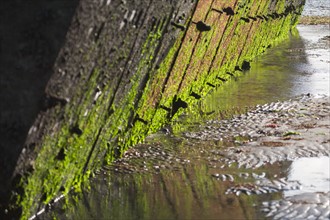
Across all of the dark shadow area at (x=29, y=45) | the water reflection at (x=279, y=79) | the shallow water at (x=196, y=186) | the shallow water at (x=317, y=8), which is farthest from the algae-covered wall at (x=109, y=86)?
the shallow water at (x=317, y=8)

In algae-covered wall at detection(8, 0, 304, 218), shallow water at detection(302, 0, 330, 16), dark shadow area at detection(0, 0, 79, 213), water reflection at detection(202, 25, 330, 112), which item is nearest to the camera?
dark shadow area at detection(0, 0, 79, 213)

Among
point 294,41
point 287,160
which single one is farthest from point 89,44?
point 294,41

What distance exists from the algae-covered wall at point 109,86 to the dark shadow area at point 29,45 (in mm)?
57

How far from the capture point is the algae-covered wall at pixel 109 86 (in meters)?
3.55

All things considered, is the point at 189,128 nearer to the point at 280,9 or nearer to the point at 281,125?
the point at 281,125

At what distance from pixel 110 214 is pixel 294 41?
51.2 ft

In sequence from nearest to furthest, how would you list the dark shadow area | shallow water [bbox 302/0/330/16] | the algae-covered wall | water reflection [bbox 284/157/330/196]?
the dark shadow area → the algae-covered wall → water reflection [bbox 284/157/330/196] → shallow water [bbox 302/0/330/16]

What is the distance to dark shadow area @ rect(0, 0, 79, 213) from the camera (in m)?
3.25

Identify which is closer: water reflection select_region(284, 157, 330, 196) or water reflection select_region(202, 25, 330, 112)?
Result: water reflection select_region(284, 157, 330, 196)

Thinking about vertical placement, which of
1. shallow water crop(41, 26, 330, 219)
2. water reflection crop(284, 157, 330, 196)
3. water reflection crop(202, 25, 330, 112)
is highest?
water reflection crop(202, 25, 330, 112)

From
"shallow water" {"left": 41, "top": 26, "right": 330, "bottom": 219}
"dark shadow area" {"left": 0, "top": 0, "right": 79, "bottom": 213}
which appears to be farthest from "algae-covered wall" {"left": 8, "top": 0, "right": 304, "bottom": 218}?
"shallow water" {"left": 41, "top": 26, "right": 330, "bottom": 219}

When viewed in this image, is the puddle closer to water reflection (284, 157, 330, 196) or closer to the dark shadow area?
water reflection (284, 157, 330, 196)

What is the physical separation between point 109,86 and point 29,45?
1.24m

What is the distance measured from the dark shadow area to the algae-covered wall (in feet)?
0.19
